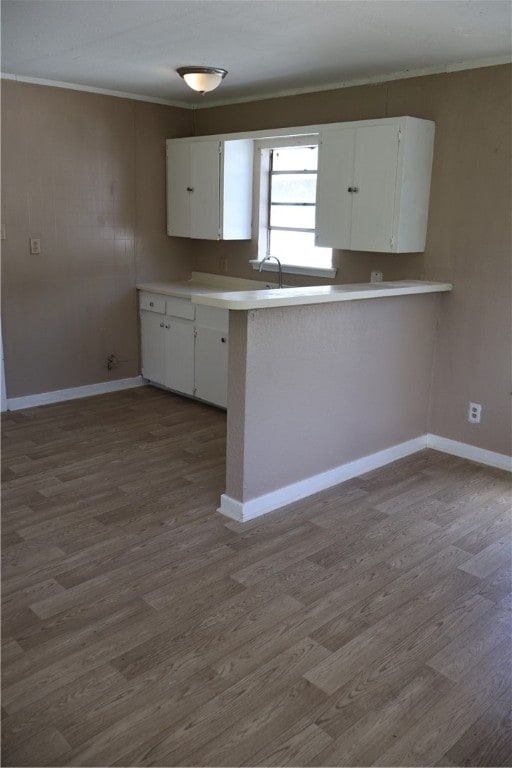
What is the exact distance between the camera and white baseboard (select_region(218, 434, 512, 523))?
3.34 m

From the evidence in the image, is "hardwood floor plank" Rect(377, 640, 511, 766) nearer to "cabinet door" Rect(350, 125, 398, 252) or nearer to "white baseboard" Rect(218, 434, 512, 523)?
"white baseboard" Rect(218, 434, 512, 523)

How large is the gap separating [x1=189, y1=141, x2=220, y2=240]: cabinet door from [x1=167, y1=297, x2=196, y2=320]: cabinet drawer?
57 centimetres

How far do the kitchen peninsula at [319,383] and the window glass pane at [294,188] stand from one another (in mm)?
1183

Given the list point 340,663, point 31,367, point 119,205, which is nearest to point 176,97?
point 119,205

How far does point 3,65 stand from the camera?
166 inches

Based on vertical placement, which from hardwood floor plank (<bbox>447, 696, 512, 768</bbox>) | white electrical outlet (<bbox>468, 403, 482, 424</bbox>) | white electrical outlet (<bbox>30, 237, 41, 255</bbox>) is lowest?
A: hardwood floor plank (<bbox>447, 696, 512, 768</bbox>)

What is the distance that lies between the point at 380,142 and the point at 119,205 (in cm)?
227

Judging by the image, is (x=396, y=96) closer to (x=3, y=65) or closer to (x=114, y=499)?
(x=3, y=65)

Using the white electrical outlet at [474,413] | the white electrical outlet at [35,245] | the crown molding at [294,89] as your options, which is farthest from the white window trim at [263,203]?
the white electrical outlet at [35,245]

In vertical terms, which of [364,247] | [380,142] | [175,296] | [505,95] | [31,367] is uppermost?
[505,95]

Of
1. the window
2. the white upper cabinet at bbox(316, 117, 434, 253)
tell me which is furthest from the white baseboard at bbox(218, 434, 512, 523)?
the window

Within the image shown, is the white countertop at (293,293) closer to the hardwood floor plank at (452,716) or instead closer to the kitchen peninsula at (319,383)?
the kitchen peninsula at (319,383)

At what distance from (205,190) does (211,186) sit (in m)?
0.09

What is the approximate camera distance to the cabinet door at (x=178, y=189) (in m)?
5.31
